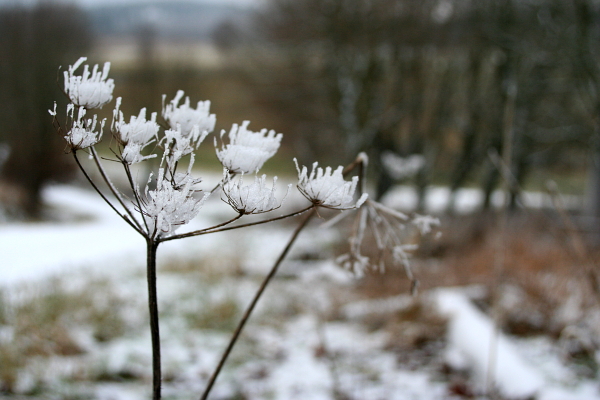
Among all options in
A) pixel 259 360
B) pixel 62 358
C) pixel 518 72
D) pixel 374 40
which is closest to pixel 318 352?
Result: pixel 259 360

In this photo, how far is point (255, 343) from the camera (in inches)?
176

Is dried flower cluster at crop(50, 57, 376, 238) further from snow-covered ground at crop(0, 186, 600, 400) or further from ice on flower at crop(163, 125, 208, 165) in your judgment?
snow-covered ground at crop(0, 186, 600, 400)

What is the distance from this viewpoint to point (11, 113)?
1231 centimetres

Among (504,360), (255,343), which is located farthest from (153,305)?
(255,343)

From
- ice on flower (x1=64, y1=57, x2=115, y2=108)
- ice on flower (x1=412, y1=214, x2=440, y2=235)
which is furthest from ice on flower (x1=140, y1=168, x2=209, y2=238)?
ice on flower (x1=412, y1=214, x2=440, y2=235)

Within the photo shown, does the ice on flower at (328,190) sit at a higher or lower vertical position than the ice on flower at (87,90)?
lower

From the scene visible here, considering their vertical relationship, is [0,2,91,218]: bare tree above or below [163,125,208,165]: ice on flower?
below

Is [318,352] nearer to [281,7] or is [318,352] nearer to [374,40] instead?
[374,40]

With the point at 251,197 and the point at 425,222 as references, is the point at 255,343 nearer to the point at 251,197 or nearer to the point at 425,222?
the point at 425,222

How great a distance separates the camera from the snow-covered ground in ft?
10.9

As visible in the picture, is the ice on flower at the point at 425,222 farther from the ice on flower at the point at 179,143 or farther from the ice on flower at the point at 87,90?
the ice on flower at the point at 87,90

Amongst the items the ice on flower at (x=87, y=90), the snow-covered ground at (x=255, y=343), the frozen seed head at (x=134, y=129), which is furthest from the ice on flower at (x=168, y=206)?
the snow-covered ground at (x=255, y=343)

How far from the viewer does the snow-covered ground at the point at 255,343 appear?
131 inches

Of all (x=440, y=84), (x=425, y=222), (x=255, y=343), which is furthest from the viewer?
(x=440, y=84)
